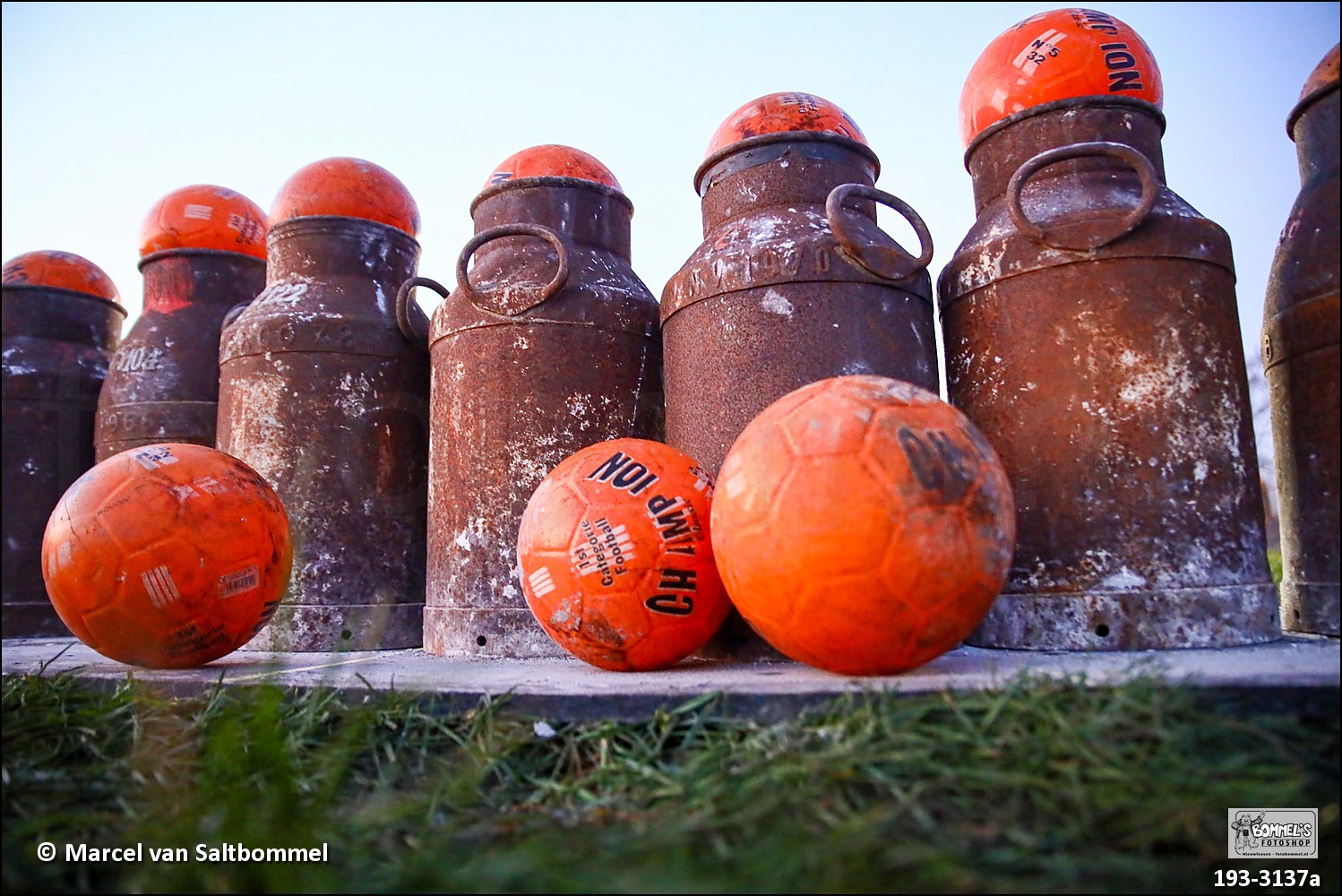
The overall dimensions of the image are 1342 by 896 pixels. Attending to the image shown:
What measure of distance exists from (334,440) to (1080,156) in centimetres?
368

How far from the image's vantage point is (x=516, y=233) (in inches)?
161

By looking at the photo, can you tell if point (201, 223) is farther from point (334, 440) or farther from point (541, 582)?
point (541, 582)

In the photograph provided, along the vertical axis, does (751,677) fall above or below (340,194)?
below

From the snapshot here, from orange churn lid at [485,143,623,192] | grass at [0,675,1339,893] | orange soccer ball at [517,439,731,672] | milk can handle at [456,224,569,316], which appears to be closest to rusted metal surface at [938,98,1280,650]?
grass at [0,675,1339,893]

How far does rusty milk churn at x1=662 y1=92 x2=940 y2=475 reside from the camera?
3545 millimetres

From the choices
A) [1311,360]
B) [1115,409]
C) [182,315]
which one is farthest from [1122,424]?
[182,315]

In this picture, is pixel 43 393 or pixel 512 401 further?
pixel 43 393

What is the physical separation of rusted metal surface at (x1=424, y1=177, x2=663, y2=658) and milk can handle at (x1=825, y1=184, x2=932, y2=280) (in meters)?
1.12

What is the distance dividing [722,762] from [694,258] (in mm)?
2410

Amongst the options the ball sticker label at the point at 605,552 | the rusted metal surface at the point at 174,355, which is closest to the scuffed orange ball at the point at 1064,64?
the ball sticker label at the point at 605,552

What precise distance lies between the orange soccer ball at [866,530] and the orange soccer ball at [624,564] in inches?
12.7

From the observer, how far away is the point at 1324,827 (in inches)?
66.3

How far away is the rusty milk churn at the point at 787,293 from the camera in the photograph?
354cm

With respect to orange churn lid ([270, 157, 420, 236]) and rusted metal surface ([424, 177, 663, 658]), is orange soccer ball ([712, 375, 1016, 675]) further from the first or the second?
orange churn lid ([270, 157, 420, 236])
